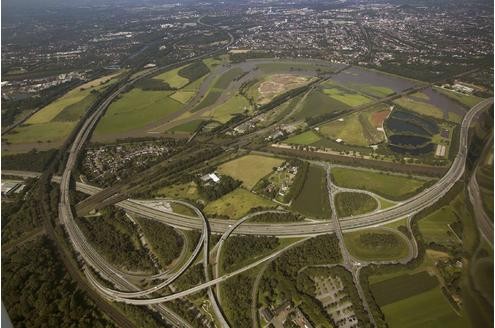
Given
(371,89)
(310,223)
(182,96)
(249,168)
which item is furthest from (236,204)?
(371,89)

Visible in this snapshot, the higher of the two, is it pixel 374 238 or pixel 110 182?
pixel 374 238

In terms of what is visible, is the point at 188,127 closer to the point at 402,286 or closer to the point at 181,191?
the point at 181,191

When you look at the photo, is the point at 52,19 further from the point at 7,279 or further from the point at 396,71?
the point at 7,279

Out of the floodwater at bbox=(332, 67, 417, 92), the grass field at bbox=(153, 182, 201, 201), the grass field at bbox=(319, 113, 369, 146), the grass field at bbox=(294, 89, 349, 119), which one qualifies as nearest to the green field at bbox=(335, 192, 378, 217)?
the grass field at bbox=(319, 113, 369, 146)

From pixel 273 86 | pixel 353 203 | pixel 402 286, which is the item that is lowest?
pixel 273 86

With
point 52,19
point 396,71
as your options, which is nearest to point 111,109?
point 396,71

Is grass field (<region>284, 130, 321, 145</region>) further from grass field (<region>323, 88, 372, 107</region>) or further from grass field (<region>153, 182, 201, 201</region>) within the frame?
grass field (<region>153, 182, 201, 201</region>)
